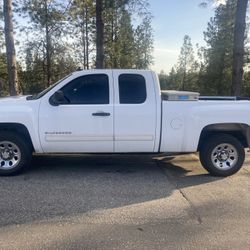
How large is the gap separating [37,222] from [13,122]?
9.07 ft

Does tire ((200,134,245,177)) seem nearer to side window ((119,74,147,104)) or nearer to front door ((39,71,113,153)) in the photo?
side window ((119,74,147,104))

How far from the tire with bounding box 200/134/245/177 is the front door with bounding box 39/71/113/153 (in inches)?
71.4

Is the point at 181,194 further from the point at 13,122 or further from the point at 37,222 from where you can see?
the point at 13,122

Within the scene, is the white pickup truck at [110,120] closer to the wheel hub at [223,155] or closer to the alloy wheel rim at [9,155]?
the alloy wheel rim at [9,155]

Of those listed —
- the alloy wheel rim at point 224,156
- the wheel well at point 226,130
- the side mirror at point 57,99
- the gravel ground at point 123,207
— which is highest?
the side mirror at point 57,99

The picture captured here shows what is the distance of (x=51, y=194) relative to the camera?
20.5 feet

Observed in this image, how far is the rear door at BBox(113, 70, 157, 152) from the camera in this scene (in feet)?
24.3

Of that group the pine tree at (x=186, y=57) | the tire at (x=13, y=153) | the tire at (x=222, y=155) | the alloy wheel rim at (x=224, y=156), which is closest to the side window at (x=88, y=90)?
the tire at (x=13, y=153)

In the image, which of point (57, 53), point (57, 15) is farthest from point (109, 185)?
point (57, 53)

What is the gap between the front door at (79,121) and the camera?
7367 millimetres

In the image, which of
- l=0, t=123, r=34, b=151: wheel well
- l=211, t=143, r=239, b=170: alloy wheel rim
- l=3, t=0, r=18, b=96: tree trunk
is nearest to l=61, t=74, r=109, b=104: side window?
l=0, t=123, r=34, b=151: wheel well

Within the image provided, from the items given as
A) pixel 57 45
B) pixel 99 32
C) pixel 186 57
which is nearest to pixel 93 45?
pixel 57 45

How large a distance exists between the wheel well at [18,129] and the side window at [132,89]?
1.84m

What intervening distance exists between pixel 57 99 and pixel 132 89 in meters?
1.39
